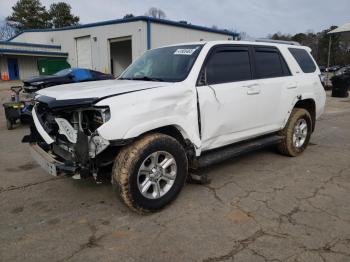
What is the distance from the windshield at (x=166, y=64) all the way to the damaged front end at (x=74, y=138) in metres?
1.14

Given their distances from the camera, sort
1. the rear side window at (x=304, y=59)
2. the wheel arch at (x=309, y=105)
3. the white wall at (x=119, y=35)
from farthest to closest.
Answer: the white wall at (x=119, y=35) → the wheel arch at (x=309, y=105) → the rear side window at (x=304, y=59)

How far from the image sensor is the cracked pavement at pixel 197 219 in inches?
116

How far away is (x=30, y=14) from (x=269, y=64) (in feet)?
200

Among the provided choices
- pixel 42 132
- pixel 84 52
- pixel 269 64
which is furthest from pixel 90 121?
pixel 84 52

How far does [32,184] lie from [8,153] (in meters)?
2.14

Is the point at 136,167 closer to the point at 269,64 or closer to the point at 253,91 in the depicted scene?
the point at 253,91

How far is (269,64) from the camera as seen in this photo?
5156 millimetres

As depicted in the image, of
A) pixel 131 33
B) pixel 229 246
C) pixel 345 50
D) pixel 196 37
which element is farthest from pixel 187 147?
pixel 345 50

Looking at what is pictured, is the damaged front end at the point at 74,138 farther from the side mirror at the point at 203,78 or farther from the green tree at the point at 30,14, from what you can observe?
the green tree at the point at 30,14

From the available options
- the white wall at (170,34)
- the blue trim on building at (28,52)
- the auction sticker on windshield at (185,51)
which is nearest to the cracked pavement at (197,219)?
the auction sticker on windshield at (185,51)

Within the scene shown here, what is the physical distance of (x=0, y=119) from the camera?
427 inches

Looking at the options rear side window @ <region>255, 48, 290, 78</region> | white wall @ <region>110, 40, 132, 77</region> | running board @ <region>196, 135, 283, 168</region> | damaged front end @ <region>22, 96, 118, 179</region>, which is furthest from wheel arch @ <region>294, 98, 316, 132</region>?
white wall @ <region>110, 40, 132, 77</region>

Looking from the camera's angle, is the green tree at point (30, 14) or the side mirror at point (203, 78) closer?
the side mirror at point (203, 78)

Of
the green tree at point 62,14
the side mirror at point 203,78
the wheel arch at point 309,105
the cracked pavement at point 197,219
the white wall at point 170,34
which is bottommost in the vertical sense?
the cracked pavement at point 197,219
